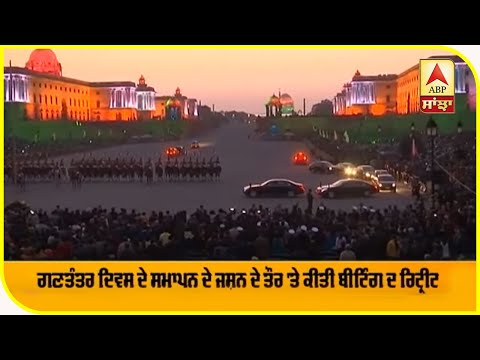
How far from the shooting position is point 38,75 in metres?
6.52

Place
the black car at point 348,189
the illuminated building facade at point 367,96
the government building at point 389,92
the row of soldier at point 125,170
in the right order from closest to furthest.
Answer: the government building at point 389,92 < the illuminated building facade at point 367,96 < the black car at point 348,189 < the row of soldier at point 125,170

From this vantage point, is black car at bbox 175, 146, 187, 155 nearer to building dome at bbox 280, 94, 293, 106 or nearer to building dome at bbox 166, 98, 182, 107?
building dome at bbox 166, 98, 182, 107

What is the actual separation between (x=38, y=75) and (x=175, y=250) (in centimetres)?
160

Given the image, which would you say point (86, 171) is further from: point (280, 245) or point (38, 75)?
point (280, 245)

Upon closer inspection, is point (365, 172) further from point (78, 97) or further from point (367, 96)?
point (78, 97)

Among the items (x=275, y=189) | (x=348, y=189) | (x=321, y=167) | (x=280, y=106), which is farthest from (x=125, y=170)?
(x=348, y=189)

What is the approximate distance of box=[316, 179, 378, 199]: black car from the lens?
6.73 m

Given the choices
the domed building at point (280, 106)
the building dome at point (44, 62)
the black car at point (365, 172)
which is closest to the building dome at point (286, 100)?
the domed building at point (280, 106)

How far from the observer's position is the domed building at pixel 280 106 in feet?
22.3

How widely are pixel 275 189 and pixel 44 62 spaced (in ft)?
6.28

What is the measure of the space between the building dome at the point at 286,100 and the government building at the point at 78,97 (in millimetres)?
652

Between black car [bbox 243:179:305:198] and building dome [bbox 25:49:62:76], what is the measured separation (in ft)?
5.34

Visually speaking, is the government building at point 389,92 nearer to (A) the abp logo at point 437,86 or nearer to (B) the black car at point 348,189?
(A) the abp logo at point 437,86

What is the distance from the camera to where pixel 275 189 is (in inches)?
265
